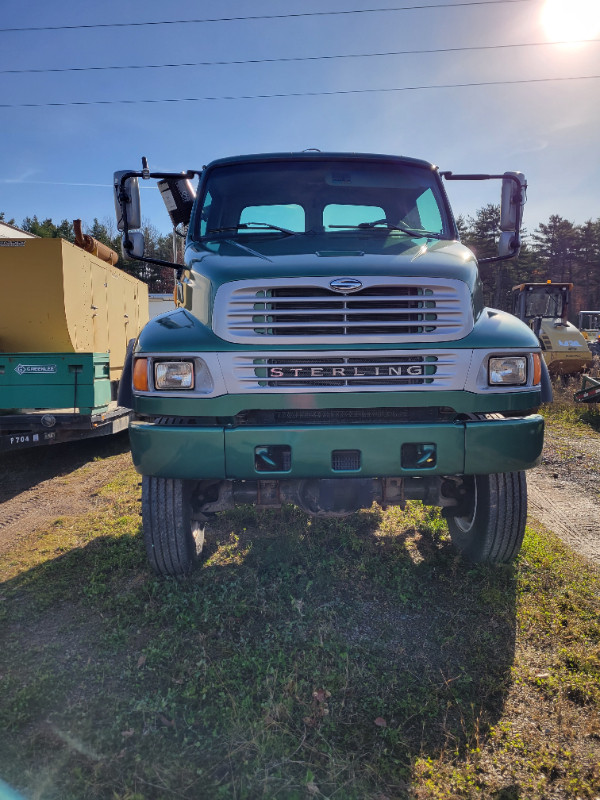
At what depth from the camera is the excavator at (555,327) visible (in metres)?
14.0

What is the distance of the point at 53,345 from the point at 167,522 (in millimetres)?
4354

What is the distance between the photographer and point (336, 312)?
9.14 ft

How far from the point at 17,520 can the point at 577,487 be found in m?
5.78

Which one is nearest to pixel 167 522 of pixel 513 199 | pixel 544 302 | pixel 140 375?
pixel 140 375

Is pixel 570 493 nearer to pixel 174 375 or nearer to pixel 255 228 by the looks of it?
pixel 255 228

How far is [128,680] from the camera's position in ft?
8.18

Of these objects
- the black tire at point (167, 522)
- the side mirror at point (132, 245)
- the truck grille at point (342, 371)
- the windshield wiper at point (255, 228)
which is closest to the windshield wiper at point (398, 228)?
the windshield wiper at point (255, 228)

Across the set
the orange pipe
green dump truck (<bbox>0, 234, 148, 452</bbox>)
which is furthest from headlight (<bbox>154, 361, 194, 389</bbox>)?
the orange pipe

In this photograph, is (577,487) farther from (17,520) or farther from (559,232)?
(559,232)

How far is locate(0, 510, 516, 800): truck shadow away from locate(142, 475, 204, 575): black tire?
7.1 inches

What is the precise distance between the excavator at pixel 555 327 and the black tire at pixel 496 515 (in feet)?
37.7

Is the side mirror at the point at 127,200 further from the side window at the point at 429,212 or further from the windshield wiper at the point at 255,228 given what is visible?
the side window at the point at 429,212

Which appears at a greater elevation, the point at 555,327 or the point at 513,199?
the point at 513,199

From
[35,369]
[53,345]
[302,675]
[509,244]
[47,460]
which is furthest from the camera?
[47,460]
